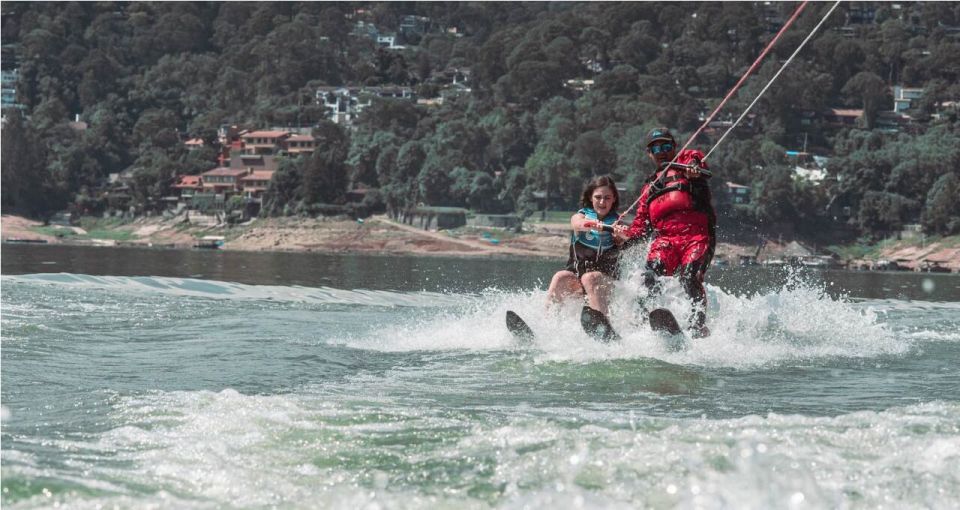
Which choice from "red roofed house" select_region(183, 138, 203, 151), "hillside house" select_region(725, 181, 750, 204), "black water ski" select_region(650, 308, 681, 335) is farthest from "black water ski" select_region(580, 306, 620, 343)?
"red roofed house" select_region(183, 138, 203, 151)

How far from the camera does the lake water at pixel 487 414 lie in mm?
5480

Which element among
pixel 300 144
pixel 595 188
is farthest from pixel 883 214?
pixel 595 188

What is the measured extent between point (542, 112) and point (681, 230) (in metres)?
118

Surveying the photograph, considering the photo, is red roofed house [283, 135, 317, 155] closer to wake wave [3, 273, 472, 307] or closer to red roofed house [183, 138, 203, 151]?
red roofed house [183, 138, 203, 151]

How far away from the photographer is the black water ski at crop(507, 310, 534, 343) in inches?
432

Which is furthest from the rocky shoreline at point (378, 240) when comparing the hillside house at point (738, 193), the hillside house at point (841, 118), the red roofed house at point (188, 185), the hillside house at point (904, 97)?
the hillside house at point (904, 97)

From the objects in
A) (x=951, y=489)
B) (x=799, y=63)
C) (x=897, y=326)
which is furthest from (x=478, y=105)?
(x=951, y=489)

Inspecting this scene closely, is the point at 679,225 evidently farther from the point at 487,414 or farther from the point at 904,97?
the point at 904,97

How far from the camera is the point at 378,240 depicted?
10381cm

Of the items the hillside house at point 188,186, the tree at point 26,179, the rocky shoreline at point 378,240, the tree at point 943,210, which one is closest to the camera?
the rocky shoreline at point 378,240

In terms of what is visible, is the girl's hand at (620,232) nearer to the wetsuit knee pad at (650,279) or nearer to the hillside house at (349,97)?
the wetsuit knee pad at (650,279)

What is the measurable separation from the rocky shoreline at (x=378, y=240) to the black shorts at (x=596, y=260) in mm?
76485

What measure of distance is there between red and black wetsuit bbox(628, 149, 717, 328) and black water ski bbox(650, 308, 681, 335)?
2.70 ft

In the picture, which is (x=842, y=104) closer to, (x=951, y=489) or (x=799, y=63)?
(x=799, y=63)
